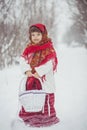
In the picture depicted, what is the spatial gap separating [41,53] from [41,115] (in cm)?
28

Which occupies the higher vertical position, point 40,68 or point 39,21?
point 39,21

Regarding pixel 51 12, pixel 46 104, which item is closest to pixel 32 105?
pixel 46 104

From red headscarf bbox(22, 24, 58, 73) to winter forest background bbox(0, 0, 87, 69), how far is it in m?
0.03

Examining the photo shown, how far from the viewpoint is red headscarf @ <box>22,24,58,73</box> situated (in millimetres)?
2547

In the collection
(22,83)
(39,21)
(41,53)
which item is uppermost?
(39,21)

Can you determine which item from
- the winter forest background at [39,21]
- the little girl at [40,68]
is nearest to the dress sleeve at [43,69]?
the little girl at [40,68]

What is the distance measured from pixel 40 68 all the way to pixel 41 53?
0.07 metres

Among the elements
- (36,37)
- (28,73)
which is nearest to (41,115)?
(28,73)

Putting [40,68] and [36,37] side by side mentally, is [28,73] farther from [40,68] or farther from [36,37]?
[36,37]

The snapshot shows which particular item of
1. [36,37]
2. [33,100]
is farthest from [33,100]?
Result: [36,37]

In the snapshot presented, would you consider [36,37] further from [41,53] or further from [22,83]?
[22,83]

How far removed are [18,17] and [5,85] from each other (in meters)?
0.32

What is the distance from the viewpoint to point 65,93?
2566 millimetres

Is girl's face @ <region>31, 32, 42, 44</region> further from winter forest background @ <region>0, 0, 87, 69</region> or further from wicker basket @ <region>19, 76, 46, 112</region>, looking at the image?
wicker basket @ <region>19, 76, 46, 112</region>
